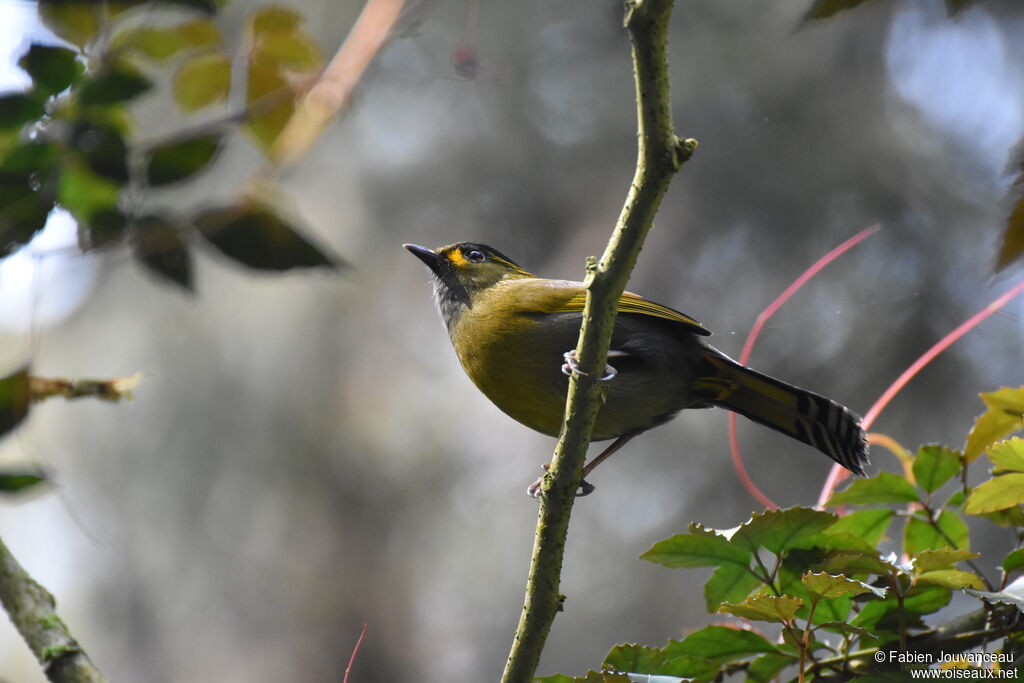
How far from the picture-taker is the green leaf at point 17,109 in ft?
5.11

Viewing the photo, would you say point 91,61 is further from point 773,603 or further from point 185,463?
point 185,463

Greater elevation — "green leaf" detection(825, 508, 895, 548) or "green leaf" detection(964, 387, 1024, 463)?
"green leaf" detection(964, 387, 1024, 463)

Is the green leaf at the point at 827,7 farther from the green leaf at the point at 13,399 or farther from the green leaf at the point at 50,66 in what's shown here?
the green leaf at the point at 13,399

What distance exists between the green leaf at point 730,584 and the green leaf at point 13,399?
1212mm

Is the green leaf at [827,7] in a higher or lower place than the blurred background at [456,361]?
lower

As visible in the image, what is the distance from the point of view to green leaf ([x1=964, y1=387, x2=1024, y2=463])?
138 centimetres

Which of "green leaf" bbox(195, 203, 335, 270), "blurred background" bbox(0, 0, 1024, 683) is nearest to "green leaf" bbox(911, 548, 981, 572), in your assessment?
"green leaf" bbox(195, 203, 335, 270)

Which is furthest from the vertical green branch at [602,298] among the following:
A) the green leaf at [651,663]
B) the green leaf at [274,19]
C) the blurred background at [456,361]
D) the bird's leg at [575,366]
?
the blurred background at [456,361]

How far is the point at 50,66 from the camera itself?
5.24 feet

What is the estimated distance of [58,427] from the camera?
6.50m

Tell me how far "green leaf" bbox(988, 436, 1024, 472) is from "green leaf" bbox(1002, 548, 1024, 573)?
182mm

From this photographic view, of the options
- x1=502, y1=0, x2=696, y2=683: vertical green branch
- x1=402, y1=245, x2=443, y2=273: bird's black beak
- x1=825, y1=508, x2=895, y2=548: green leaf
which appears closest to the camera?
x1=502, y1=0, x2=696, y2=683: vertical green branch

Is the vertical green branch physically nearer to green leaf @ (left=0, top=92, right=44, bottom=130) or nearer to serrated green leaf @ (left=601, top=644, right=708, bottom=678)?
serrated green leaf @ (left=601, top=644, right=708, bottom=678)

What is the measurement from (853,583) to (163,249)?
4.09 ft
